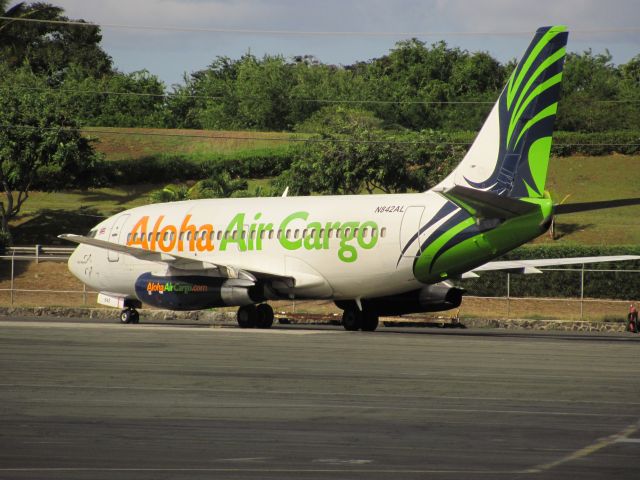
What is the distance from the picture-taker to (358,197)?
33.0 meters

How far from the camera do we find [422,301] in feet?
110

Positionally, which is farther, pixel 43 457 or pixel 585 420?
pixel 585 420

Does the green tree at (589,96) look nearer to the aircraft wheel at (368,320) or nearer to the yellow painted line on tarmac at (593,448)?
the aircraft wheel at (368,320)

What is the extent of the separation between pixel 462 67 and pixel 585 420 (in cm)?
10338

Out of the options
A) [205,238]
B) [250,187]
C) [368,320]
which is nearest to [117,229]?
[205,238]

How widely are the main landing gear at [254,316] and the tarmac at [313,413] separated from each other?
955 centimetres

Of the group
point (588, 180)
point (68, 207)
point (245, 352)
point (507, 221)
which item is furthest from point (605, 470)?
point (588, 180)

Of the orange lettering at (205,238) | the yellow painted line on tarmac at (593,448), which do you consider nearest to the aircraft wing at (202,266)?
the orange lettering at (205,238)

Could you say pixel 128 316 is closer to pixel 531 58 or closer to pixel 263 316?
pixel 263 316

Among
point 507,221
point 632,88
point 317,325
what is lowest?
point 317,325

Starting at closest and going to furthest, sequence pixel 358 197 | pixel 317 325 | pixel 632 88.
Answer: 1. pixel 358 197
2. pixel 317 325
3. pixel 632 88

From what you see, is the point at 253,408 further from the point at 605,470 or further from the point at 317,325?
the point at 317,325

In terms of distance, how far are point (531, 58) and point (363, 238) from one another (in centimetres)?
614

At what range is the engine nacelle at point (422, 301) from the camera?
109 feet
